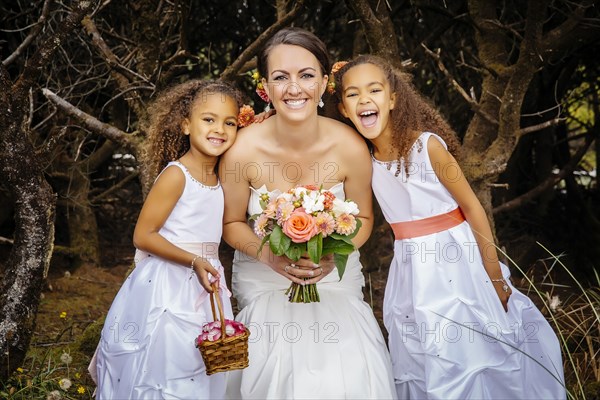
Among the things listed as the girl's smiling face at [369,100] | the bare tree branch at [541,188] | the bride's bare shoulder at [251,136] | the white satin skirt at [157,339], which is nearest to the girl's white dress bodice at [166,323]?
the white satin skirt at [157,339]

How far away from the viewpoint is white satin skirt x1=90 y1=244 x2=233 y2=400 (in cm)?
329

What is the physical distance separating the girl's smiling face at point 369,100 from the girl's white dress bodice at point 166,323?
0.79 metres

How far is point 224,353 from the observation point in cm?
305

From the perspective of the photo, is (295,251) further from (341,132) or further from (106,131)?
(106,131)

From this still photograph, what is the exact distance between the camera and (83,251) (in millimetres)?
6445

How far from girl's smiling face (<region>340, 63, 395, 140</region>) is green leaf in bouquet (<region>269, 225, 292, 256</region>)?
28.0 inches

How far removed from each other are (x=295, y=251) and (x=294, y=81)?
2.76 ft

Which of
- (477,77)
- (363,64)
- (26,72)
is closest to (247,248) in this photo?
(363,64)

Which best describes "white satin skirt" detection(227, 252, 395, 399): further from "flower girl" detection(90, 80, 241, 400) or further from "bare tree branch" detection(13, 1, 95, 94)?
"bare tree branch" detection(13, 1, 95, 94)

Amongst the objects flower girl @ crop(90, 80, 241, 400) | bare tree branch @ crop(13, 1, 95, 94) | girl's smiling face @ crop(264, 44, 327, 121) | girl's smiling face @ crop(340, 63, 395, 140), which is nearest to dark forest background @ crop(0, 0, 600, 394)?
bare tree branch @ crop(13, 1, 95, 94)

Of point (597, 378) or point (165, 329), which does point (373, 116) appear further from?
point (597, 378)

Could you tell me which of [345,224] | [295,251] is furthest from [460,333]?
[295,251]

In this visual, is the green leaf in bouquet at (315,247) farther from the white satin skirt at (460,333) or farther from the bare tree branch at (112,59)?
the bare tree branch at (112,59)

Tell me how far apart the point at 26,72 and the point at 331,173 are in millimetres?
1557
